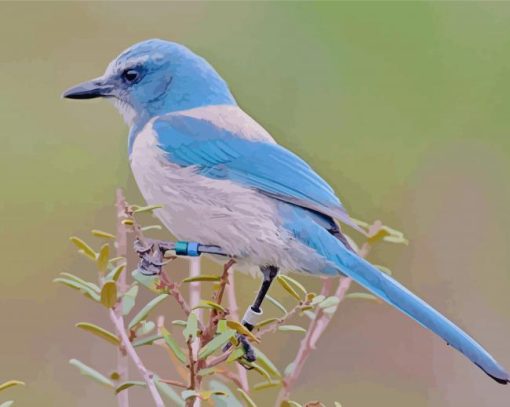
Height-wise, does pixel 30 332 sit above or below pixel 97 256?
below

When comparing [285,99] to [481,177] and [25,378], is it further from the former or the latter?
[25,378]

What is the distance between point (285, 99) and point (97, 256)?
2.02 metres

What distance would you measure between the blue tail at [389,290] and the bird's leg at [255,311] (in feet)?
0.28

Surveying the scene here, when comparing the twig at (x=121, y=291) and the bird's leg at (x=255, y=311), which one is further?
the bird's leg at (x=255, y=311)

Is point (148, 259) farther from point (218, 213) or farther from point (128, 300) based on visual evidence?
point (218, 213)

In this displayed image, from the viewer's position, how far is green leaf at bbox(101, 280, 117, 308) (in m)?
1.66

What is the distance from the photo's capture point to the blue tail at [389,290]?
69.5 inches

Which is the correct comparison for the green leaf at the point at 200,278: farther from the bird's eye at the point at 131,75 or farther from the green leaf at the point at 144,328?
the bird's eye at the point at 131,75

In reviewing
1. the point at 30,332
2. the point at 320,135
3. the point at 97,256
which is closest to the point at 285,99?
the point at 320,135

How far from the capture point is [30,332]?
3.30m

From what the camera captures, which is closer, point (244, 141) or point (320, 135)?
point (244, 141)

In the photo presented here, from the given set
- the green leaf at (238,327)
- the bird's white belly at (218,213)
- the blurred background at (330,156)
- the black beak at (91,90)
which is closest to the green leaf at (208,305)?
the green leaf at (238,327)

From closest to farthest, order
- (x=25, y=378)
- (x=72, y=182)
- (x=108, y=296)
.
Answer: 1. (x=108, y=296)
2. (x=25, y=378)
3. (x=72, y=182)

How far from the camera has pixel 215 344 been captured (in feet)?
5.49
